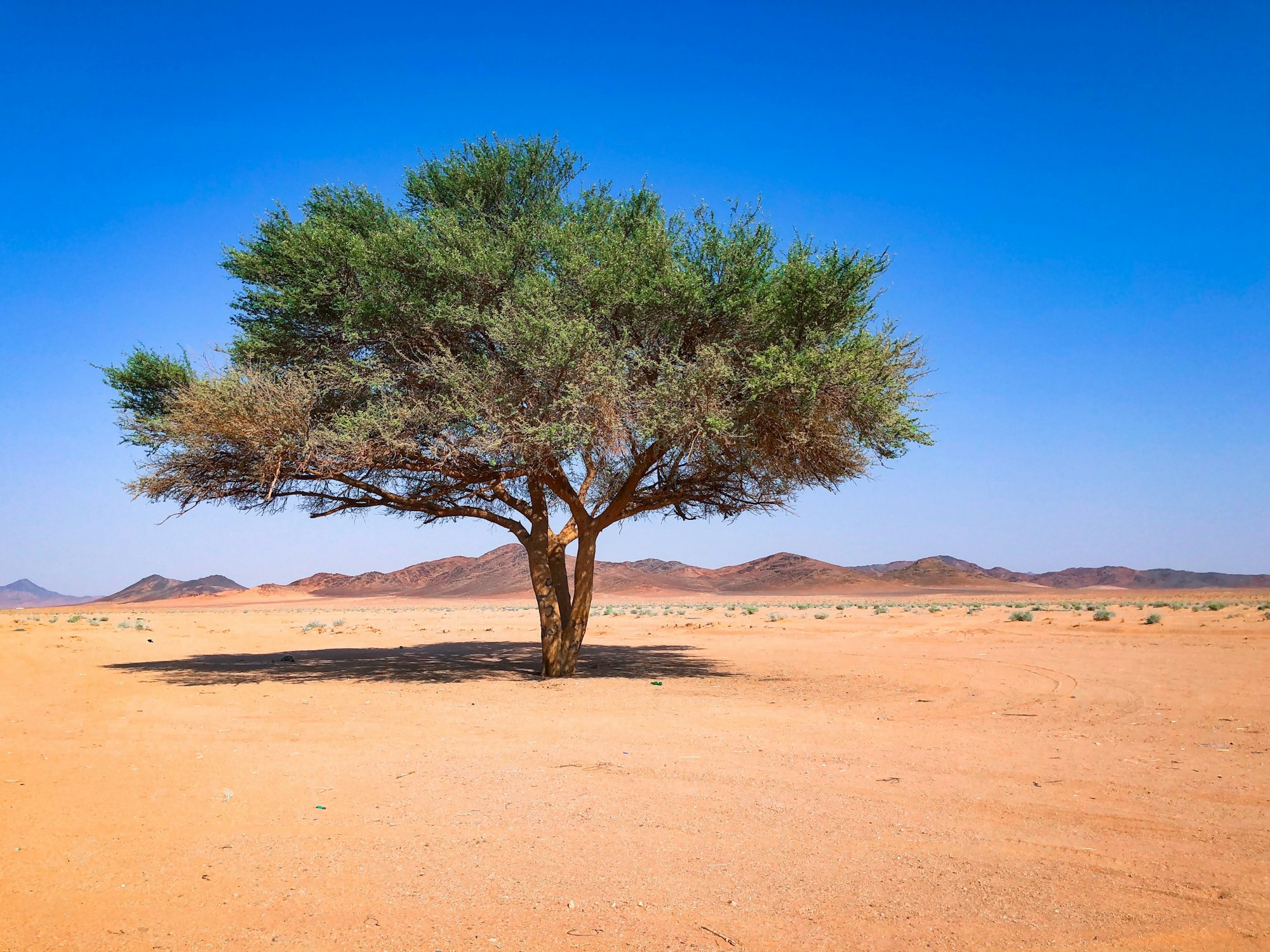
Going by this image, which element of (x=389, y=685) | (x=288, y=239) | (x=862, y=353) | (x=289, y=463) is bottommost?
(x=389, y=685)

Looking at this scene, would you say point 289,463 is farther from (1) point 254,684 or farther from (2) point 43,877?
(2) point 43,877

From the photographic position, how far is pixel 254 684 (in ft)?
49.0

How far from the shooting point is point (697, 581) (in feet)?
416

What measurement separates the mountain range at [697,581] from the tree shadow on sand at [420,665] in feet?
264

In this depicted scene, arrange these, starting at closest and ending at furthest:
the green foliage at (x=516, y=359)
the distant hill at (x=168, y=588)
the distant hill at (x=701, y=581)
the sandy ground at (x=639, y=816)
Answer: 1. the sandy ground at (x=639, y=816)
2. the green foliage at (x=516, y=359)
3. the distant hill at (x=701, y=581)
4. the distant hill at (x=168, y=588)

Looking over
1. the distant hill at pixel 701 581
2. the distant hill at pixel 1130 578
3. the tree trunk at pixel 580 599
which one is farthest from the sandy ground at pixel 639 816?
the distant hill at pixel 1130 578

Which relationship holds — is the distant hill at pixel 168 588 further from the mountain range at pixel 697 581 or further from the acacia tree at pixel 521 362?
the acacia tree at pixel 521 362

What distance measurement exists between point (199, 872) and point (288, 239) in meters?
12.8

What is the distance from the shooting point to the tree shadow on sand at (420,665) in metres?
16.4

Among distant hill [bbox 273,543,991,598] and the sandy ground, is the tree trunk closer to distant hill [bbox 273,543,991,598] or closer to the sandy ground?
the sandy ground

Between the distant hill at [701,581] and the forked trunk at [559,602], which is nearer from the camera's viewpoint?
the forked trunk at [559,602]

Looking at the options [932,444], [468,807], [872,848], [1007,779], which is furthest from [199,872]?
[932,444]

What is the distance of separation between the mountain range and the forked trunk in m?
86.6

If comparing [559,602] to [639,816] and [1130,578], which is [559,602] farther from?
[1130,578]
